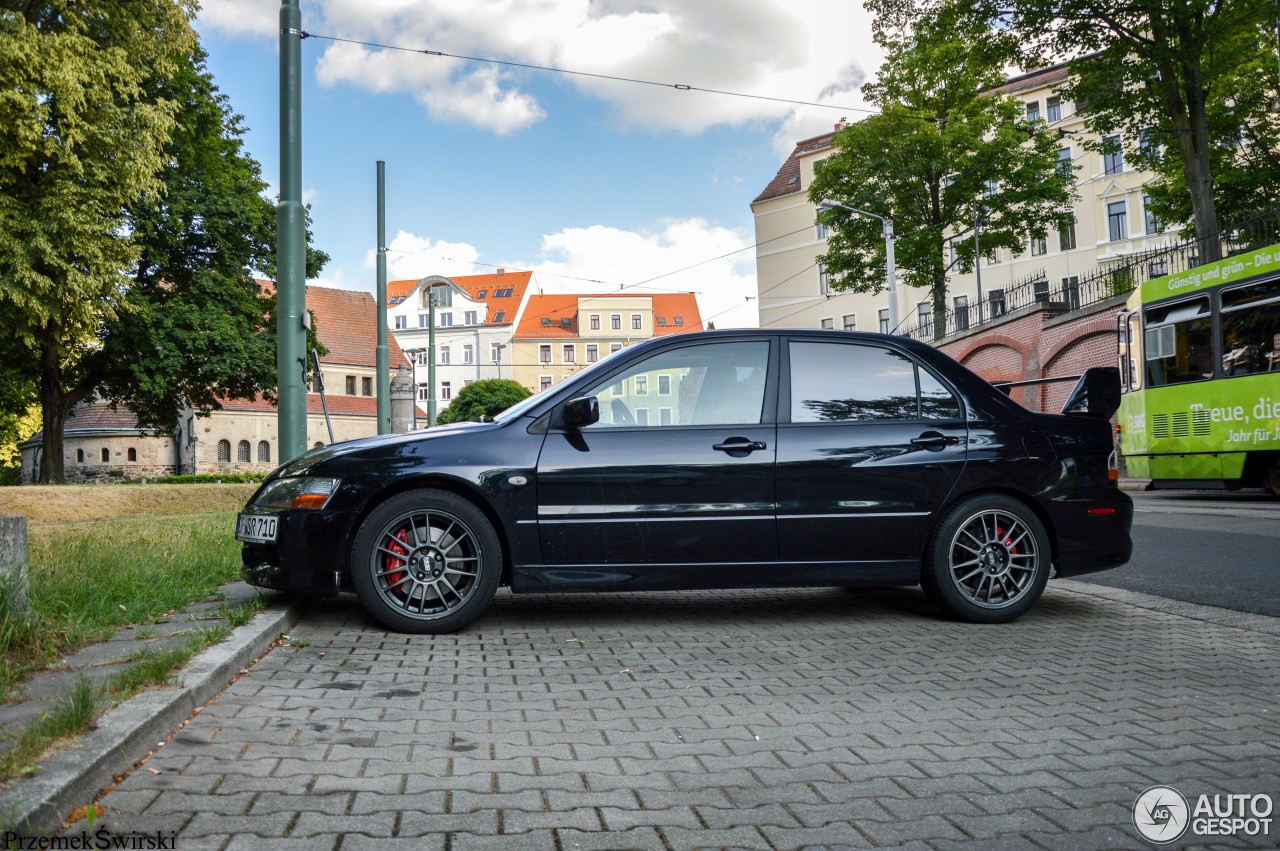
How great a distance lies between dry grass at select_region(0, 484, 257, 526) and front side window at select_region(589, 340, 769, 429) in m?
15.2

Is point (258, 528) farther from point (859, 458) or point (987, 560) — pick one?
point (987, 560)

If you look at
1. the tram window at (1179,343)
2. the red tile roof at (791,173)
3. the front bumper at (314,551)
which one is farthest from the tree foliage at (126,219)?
the red tile roof at (791,173)

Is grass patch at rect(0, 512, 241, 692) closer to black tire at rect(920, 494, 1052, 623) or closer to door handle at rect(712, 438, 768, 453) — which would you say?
door handle at rect(712, 438, 768, 453)

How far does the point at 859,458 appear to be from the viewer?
6.05 metres

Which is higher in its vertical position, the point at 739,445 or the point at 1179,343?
the point at 1179,343

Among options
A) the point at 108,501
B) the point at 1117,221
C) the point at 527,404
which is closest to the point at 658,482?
the point at 527,404

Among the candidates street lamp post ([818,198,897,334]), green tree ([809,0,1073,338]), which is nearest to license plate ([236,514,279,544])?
street lamp post ([818,198,897,334])

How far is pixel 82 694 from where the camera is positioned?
349 cm

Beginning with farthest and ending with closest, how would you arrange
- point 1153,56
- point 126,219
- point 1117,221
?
point 1117,221 → point 126,219 → point 1153,56

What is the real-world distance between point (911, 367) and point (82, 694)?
4661mm

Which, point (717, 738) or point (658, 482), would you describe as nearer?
point (717, 738)

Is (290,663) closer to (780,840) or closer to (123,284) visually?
(780,840)

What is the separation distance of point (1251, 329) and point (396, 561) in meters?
14.5

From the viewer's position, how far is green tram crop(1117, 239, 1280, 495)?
15594 mm
